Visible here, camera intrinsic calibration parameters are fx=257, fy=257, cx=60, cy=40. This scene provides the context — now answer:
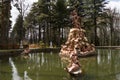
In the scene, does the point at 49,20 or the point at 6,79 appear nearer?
the point at 6,79

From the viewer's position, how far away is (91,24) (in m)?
51.1

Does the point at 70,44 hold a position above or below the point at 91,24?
below

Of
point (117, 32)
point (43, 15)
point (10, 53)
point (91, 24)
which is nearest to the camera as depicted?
point (10, 53)

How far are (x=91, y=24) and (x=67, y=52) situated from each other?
882 inches

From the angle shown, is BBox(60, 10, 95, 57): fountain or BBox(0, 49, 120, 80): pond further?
BBox(60, 10, 95, 57): fountain

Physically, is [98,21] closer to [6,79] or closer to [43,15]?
[43,15]

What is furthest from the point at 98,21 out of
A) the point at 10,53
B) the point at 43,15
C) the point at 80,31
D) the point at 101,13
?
the point at 10,53

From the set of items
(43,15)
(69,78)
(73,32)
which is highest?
(43,15)

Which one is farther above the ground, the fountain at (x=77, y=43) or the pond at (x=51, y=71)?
the fountain at (x=77, y=43)

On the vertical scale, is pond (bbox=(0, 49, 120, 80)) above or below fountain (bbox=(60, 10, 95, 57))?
below

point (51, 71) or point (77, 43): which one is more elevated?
point (77, 43)

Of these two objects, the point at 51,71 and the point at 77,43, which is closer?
the point at 51,71

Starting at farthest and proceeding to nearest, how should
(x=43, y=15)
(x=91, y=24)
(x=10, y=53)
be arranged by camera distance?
(x=91, y=24) → (x=43, y=15) → (x=10, y=53)

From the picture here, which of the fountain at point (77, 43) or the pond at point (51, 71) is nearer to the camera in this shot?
the pond at point (51, 71)
